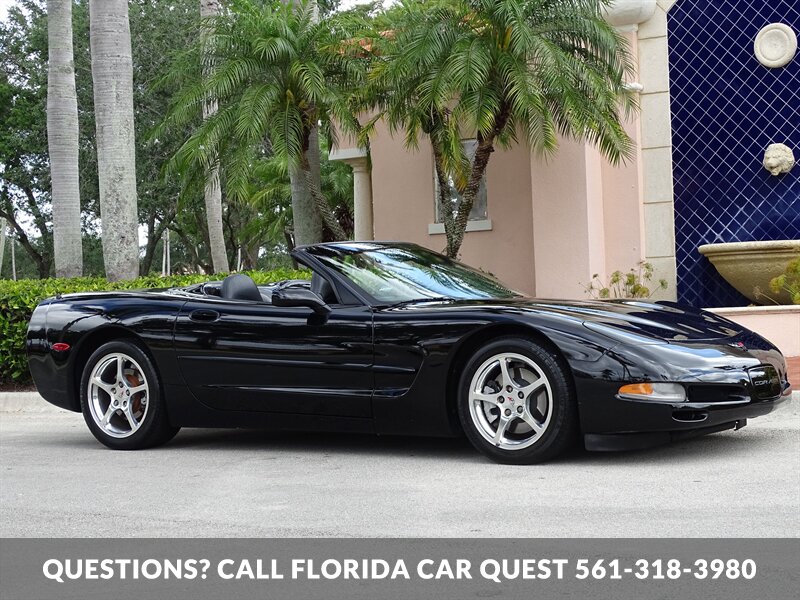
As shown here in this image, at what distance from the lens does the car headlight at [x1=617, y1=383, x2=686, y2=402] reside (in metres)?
5.98

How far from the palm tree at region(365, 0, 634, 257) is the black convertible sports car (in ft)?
17.4

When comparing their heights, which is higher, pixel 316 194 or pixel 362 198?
pixel 362 198

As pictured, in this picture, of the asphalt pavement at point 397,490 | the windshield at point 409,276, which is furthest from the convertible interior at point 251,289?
the asphalt pavement at point 397,490

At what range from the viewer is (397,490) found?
5.80 m

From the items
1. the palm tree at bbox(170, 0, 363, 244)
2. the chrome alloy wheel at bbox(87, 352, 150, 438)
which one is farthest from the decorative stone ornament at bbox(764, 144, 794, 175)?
the chrome alloy wheel at bbox(87, 352, 150, 438)

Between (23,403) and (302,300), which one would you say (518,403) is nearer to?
(302,300)

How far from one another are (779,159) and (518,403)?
32.7ft

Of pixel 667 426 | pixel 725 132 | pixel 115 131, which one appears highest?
pixel 115 131

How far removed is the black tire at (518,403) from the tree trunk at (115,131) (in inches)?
357

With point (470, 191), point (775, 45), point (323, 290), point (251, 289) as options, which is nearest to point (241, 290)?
point (251, 289)

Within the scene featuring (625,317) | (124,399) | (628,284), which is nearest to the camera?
(625,317)

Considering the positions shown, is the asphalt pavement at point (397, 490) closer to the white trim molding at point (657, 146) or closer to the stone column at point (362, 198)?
the white trim molding at point (657, 146)
